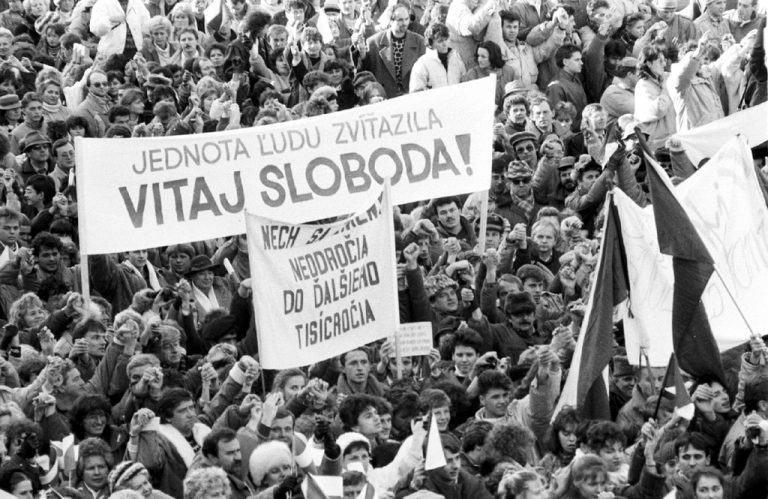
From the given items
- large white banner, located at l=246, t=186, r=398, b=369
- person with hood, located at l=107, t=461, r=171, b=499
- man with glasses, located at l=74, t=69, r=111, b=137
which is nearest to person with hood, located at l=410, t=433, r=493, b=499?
large white banner, located at l=246, t=186, r=398, b=369

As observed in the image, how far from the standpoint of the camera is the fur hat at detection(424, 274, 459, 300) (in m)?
20.1

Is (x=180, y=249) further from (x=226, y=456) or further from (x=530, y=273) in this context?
(x=226, y=456)

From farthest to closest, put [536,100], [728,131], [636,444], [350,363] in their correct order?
[536,100] → [728,131] → [350,363] → [636,444]

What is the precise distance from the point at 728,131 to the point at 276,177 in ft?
13.2

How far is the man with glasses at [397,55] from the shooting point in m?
25.8

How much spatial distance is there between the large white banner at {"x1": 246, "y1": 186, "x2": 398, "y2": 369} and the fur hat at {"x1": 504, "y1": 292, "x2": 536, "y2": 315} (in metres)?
1.89

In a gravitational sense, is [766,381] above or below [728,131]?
below

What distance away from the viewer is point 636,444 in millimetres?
16703

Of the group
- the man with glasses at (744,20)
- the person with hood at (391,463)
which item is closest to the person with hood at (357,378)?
the person with hood at (391,463)

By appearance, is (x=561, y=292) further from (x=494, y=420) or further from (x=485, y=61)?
(x=485, y=61)

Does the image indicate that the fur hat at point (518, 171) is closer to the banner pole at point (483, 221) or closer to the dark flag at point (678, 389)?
the banner pole at point (483, 221)

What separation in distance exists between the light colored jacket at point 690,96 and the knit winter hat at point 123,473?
8.27 m

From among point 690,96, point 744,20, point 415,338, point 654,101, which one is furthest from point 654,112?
point 415,338

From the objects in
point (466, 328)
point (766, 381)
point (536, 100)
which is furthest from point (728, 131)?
point (766, 381)
